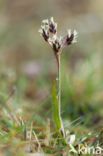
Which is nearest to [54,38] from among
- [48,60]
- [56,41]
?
[56,41]

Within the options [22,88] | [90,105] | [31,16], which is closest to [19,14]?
[31,16]

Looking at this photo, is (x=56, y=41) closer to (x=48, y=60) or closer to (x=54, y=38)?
(x=54, y=38)

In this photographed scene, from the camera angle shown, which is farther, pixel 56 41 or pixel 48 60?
pixel 48 60

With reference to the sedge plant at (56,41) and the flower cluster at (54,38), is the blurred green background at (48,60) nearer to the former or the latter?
the sedge plant at (56,41)

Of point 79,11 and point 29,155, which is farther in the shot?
point 79,11

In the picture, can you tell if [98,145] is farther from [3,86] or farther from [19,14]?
[19,14]

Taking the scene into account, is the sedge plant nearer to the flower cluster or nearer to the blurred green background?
the flower cluster

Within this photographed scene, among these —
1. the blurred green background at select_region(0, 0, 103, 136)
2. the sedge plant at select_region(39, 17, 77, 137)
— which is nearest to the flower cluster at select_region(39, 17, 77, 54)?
the sedge plant at select_region(39, 17, 77, 137)

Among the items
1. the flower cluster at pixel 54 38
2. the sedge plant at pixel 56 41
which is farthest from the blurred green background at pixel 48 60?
the flower cluster at pixel 54 38
